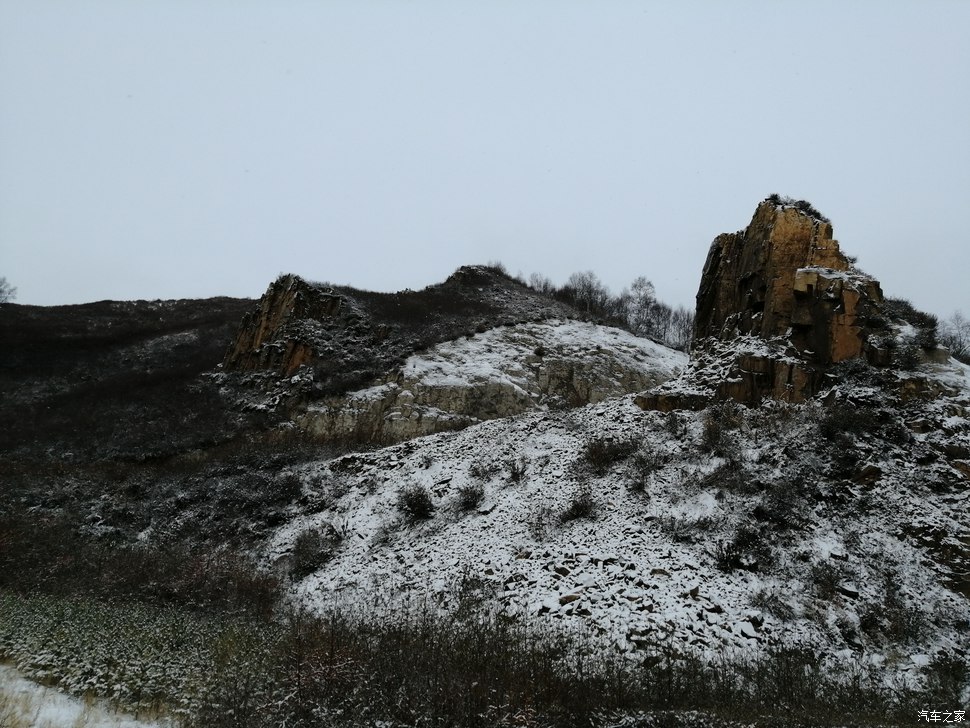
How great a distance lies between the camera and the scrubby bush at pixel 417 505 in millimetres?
15781

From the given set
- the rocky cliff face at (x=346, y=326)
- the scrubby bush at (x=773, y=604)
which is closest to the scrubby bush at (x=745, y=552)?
the scrubby bush at (x=773, y=604)

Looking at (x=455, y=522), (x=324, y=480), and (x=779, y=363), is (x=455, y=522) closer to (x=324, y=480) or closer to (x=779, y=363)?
(x=324, y=480)

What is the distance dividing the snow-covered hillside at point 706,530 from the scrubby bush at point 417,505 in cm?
6

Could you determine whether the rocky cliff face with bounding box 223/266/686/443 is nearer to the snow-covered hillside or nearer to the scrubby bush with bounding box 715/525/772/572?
the snow-covered hillside

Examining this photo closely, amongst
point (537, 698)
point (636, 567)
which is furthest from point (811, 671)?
point (537, 698)

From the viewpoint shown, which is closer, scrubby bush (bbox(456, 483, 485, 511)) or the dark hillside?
scrubby bush (bbox(456, 483, 485, 511))

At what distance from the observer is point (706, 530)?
40.1ft

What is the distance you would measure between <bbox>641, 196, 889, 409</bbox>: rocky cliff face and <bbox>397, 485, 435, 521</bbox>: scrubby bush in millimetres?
7834

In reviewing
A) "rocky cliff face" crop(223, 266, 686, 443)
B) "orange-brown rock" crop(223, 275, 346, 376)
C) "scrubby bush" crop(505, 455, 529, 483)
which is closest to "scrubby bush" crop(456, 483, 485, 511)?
"scrubby bush" crop(505, 455, 529, 483)

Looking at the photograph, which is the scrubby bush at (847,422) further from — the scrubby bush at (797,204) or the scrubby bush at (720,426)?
the scrubby bush at (797,204)

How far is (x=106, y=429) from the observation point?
2533 centimetres

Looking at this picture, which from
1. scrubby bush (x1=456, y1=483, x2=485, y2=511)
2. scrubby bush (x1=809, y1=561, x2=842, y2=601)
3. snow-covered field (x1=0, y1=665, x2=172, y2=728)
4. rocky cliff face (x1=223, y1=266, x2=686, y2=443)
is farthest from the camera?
rocky cliff face (x1=223, y1=266, x2=686, y2=443)

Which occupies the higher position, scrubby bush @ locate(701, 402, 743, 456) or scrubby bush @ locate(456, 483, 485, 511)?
scrubby bush @ locate(701, 402, 743, 456)

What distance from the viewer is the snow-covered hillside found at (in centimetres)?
1004
